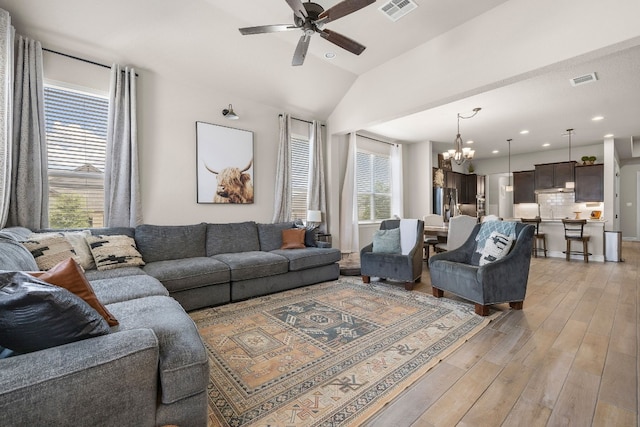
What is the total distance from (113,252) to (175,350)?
87.6 inches

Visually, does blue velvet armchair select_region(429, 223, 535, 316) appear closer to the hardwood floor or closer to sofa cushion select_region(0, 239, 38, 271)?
the hardwood floor

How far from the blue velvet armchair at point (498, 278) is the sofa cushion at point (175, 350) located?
2.64 m

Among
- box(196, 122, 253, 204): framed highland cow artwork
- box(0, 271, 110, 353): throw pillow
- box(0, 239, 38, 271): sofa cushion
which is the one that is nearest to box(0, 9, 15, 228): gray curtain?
box(0, 239, 38, 271): sofa cushion

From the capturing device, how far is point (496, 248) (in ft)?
10.2

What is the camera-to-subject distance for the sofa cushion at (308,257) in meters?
3.77

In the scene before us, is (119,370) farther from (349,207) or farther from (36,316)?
(349,207)

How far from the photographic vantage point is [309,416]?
59.2 inches

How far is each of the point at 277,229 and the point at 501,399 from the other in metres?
3.45

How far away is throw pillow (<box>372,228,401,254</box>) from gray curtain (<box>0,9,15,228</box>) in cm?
409

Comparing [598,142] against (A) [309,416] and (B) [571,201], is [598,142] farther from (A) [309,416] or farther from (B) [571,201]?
(A) [309,416]

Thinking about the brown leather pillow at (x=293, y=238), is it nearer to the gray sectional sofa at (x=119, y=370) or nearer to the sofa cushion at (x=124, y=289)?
the gray sectional sofa at (x=119, y=370)

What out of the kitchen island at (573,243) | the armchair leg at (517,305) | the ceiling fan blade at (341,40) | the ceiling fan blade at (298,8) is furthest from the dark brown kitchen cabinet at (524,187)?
the ceiling fan blade at (298,8)

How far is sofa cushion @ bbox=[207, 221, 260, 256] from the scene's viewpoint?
12.6 ft

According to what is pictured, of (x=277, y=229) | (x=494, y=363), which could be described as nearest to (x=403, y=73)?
(x=277, y=229)
